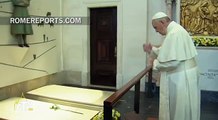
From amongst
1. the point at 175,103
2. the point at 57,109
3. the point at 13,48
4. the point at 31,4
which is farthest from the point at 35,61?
the point at 175,103

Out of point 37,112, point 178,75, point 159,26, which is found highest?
point 159,26

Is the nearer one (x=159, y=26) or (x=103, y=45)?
(x=159, y=26)

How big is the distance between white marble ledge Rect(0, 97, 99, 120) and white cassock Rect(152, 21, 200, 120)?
1385 mm

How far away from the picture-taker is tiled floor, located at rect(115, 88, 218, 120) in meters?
4.26

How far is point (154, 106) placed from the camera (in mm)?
4730

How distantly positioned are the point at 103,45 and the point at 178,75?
411 centimetres

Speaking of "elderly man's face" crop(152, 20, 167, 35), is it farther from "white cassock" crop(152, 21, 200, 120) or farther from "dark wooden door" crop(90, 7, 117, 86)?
"dark wooden door" crop(90, 7, 117, 86)

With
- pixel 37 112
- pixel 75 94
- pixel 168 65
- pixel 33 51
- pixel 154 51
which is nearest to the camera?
pixel 168 65

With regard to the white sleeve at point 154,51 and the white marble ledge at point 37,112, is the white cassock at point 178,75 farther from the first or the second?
the white marble ledge at point 37,112

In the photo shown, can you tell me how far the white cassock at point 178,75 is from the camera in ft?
8.44

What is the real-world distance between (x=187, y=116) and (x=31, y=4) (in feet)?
14.7

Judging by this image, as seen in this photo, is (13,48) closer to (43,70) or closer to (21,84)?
(21,84)

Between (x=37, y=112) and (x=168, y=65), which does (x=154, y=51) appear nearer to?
(x=168, y=65)

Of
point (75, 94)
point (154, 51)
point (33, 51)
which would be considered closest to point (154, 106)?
point (75, 94)
